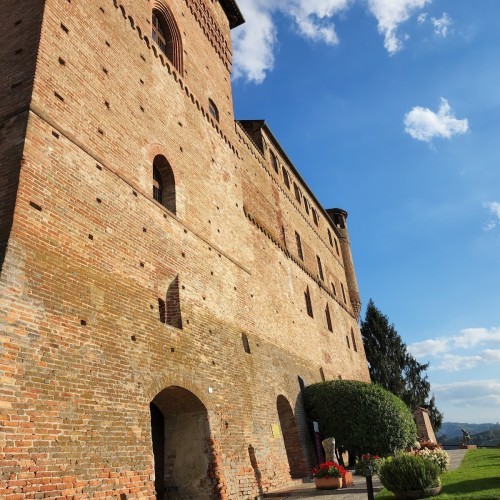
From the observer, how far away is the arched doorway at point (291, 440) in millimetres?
13688

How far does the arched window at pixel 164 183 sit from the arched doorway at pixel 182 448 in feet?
13.0

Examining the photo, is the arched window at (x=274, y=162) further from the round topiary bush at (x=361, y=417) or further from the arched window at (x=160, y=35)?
the round topiary bush at (x=361, y=417)

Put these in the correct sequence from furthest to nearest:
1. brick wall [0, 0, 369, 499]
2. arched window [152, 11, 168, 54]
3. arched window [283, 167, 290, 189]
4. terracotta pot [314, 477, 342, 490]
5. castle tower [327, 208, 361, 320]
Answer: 1. castle tower [327, 208, 361, 320]
2. arched window [283, 167, 290, 189]
3. arched window [152, 11, 168, 54]
4. terracotta pot [314, 477, 342, 490]
5. brick wall [0, 0, 369, 499]

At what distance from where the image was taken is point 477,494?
7422mm

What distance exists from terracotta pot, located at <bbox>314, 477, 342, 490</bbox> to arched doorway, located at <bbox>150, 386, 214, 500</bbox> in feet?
11.5

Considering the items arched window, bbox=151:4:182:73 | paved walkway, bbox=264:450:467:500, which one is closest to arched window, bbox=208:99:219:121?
arched window, bbox=151:4:182:73

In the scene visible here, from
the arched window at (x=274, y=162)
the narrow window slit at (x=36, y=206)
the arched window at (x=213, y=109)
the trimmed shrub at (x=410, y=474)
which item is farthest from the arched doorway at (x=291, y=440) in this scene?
the arched window at (x=274, y=162)

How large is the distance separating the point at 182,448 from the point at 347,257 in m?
→ 24.8

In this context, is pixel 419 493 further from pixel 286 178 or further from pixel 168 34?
pixel 286 178

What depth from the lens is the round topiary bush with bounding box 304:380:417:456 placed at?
13.7m

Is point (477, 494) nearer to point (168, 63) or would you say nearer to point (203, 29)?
point (168, 63)

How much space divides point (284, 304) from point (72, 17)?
419 inches

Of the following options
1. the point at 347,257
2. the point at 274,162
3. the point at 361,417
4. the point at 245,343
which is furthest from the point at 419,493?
the point at 347,257

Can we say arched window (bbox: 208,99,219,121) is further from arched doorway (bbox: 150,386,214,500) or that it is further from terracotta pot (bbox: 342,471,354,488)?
terracotta pot (bbox: 342,471,354,488)
